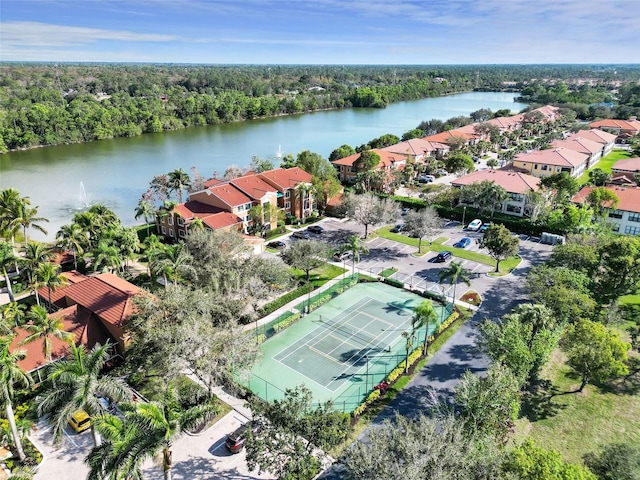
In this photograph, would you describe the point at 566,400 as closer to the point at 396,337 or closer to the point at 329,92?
the point at 396,337

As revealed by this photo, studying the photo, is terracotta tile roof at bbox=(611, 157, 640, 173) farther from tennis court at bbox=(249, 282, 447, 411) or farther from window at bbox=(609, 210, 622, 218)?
tennis court at bbox=(249, 282, 447, 411)

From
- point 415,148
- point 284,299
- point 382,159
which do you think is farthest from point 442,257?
point 415,148

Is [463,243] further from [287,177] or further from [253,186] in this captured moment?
[253,186]

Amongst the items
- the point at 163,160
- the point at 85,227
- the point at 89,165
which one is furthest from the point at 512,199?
the point at 89,165

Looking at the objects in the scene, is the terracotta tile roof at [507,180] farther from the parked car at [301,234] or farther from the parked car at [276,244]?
the parked car at [276,244]

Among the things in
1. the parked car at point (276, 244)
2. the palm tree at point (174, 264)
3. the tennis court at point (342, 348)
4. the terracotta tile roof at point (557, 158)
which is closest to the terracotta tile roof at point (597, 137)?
the terracotta tile roof at point (557, 158)

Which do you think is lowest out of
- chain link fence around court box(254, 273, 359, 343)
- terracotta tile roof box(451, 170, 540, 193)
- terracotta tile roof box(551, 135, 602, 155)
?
chain link fence around court box(254, 273, 359, 343)

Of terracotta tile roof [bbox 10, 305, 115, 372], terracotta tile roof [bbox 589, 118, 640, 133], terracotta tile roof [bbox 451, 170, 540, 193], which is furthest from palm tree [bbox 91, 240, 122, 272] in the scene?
terracotta tile roof [bbox 589, 118, 640, 133]
